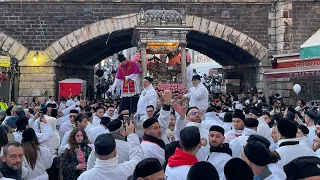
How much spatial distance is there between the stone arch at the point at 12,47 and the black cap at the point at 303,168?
18.8 meters

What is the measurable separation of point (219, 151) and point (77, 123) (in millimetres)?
3828

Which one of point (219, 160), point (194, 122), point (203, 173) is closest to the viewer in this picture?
point (203, 173)

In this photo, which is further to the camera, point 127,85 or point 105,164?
point 127,85

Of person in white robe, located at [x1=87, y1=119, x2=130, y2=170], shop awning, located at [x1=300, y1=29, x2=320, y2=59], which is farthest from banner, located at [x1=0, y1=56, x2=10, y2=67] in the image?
person in white robe, located at [x1=87, y1=119, x2=130, y2=170]

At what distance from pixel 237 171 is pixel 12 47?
18.7m

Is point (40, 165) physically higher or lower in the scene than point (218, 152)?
lower

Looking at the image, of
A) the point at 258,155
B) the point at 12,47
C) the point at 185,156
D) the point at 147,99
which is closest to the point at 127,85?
the point at 147,99

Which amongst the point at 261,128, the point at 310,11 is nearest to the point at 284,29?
the point at 310,11

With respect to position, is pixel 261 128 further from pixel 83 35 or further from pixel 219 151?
pixel 83 35

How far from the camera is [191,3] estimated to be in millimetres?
21047

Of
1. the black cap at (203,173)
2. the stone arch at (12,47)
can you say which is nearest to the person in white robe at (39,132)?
the black cap at (203,173)

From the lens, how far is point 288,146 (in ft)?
18.3

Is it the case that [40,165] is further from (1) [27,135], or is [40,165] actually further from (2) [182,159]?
(2) [182,159]

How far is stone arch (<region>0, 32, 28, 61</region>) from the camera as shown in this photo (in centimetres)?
2064
